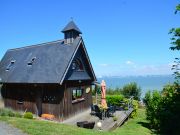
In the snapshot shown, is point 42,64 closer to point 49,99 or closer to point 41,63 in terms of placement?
point 41,63

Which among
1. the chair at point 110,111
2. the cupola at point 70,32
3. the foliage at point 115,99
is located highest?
the cupola at point 70,32

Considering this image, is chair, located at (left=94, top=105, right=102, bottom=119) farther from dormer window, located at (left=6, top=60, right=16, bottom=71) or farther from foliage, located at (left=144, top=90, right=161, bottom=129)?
dormer window, located at (left=6, top=60, right=16, bottom=71)

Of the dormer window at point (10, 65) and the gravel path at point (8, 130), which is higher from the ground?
the dormer window at point (10, 65)

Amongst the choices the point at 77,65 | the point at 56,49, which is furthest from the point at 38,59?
the point at 77,65

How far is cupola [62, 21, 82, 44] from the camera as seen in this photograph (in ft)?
85.2

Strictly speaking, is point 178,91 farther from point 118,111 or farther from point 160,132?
point 118,111

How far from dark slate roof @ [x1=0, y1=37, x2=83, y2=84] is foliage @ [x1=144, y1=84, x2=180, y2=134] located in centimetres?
910

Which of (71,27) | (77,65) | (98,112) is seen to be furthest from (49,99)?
(71,27)

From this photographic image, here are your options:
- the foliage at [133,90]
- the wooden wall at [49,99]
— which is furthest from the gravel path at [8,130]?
the foliage at [133,90]

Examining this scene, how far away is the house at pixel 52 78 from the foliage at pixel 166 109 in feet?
26.4

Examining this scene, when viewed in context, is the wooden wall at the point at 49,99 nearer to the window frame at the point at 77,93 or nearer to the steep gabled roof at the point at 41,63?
the window frame at the point at 77,93

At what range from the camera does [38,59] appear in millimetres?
26703

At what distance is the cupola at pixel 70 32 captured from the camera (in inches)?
1022

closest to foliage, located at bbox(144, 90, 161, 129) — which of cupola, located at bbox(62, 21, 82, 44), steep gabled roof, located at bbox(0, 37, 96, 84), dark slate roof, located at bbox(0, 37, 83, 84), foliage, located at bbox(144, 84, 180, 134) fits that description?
foliage, located at bbox(144, 84, 180, 134)
